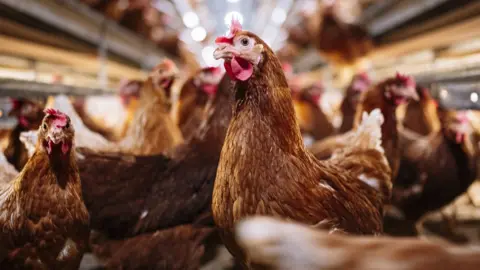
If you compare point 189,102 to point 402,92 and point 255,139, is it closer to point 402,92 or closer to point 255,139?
point 402,92

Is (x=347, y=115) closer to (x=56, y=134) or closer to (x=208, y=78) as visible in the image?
(x=208, y=78)

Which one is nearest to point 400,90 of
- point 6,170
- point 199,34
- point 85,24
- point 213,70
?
point 213,70

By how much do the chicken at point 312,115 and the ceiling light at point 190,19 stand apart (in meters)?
4.45

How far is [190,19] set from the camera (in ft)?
24.7

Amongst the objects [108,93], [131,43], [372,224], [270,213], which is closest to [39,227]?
[270,213]

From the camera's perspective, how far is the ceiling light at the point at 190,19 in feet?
24.2

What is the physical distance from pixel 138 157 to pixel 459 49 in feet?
9.23

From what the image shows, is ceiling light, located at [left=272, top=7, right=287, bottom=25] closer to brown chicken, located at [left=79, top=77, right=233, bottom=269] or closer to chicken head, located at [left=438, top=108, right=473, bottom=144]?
chicken head, located at [left=438, top=108, right=473, bottom=144]

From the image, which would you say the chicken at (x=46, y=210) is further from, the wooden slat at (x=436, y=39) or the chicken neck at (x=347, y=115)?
the wooden slat at (x=436, y=39)

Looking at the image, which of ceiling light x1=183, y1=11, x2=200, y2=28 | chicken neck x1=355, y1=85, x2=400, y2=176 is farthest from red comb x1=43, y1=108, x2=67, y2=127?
ceiling light x1=183, y1=11, x2=200, y2=28

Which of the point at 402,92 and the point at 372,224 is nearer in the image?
the point at 372,224

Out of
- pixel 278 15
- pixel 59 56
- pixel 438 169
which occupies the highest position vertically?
pixel 278 15

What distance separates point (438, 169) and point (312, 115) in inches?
47.9

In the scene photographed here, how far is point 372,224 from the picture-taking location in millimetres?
1302
